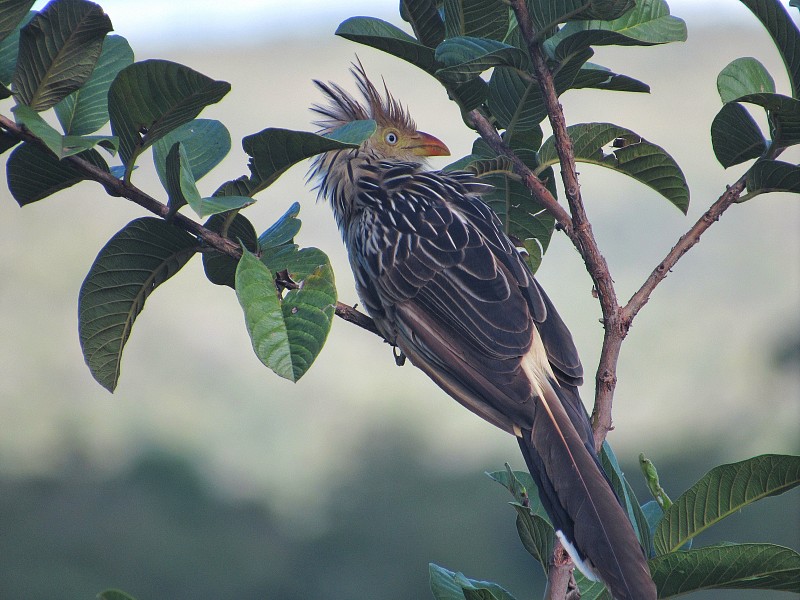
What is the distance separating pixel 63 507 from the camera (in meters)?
10.7

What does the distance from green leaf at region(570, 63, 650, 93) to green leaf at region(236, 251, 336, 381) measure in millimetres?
841

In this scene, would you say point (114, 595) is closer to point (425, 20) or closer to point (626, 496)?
point (626, 496)

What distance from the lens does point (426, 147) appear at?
425 centimetres

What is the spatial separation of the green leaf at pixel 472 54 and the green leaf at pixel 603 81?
0.20m

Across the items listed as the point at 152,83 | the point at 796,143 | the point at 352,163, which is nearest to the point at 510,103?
the point at 796,143

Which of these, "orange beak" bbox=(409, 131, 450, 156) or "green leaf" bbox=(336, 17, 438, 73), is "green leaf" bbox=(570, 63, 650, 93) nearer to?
"green leaf" bbox=(336, 17, 438, 73)

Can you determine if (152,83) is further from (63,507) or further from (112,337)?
(63,507)

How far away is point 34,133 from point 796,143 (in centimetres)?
182

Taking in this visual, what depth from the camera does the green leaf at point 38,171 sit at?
203 centimetres

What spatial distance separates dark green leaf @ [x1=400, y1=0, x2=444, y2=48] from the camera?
237 cm

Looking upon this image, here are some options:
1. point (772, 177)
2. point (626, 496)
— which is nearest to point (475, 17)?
point (772, 177)

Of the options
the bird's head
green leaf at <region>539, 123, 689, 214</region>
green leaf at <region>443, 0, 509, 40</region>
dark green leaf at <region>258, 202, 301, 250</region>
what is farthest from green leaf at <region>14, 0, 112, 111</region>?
the bird's head

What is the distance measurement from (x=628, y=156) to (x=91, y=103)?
1524 millimetres

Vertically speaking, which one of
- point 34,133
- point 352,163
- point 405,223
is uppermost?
point 352,163
